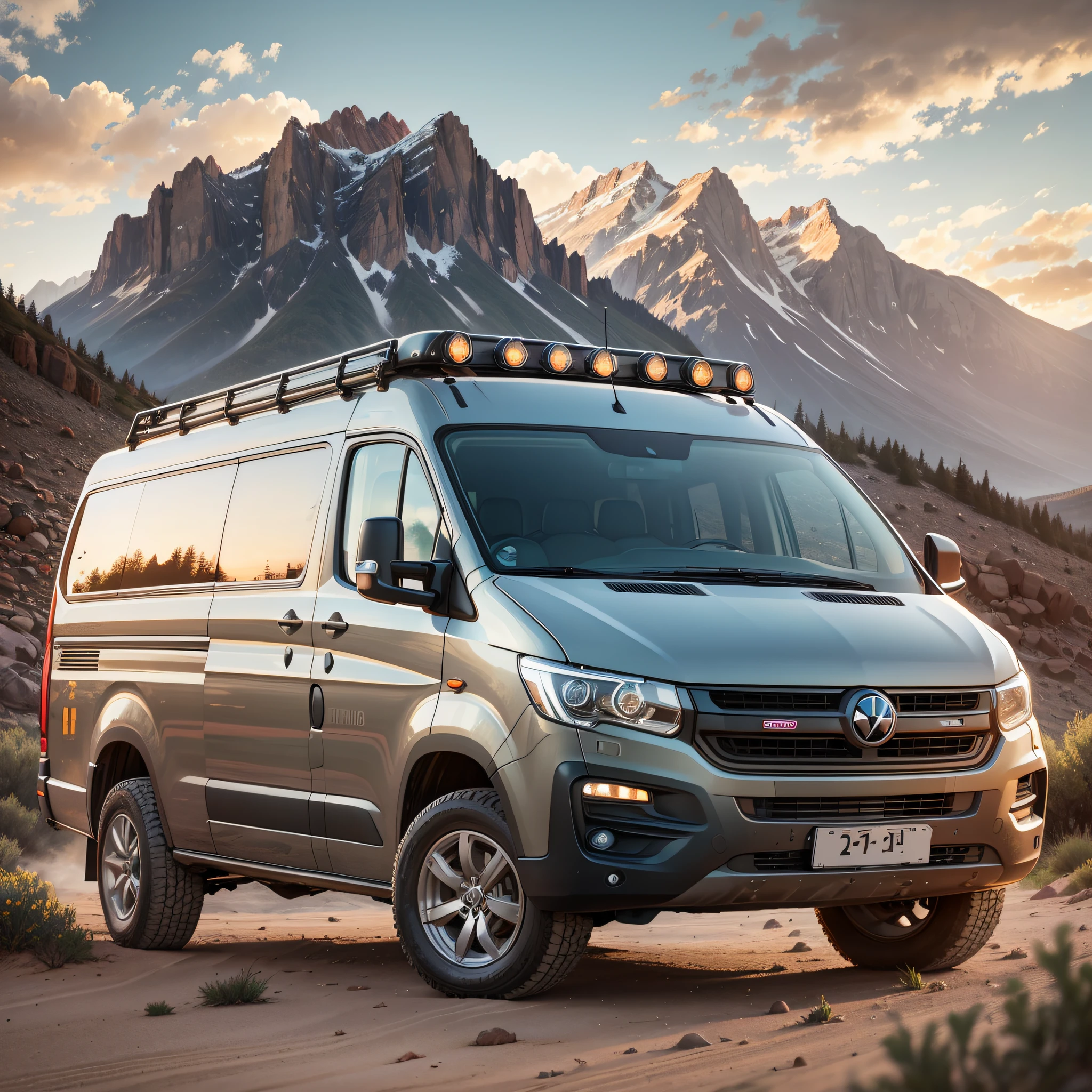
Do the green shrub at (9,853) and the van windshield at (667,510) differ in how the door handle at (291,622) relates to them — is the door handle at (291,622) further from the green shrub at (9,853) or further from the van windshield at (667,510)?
the green shrub at (9,853)

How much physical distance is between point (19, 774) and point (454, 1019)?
11.5 m

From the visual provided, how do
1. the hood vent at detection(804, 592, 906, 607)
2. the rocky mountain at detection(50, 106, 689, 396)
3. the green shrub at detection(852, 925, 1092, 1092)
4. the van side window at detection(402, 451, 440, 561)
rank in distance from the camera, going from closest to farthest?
the green shrub at detection(852, 925, 1092, 1092) → the hood vent at detection(804, 592, 906, 607) → the van side window at detection(402, 451, 440, 561) → the rocky mountain at detection(50, 106, 689, 396)

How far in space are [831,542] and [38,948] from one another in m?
4.75

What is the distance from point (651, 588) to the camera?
216 inches

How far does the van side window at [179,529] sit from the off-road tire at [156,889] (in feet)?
4.06

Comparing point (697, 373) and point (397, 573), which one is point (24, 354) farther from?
point (397, 573)

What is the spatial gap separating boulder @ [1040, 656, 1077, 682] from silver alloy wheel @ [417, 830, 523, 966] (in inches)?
1568

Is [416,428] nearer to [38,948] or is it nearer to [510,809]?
[510,809]

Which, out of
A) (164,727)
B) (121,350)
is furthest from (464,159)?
(164,727)

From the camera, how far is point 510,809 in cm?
516

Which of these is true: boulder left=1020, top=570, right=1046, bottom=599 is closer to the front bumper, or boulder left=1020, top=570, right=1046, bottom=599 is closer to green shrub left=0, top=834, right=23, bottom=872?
green shrub left=0, top=834, right=23, bottom=872

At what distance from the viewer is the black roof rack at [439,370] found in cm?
647

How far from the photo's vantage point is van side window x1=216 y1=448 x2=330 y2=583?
6730 millimetres

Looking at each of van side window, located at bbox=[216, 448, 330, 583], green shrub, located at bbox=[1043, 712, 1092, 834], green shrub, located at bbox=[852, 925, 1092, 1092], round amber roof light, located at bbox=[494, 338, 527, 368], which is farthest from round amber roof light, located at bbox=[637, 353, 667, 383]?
green shrub, located at bbox=[1043, 712, 1092, 834]
